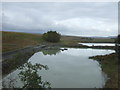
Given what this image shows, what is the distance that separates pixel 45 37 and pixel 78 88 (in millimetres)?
87033

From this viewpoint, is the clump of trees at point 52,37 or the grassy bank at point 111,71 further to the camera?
the clump of trees at point 52,37

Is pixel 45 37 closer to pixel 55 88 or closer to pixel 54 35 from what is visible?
pixel 54 35

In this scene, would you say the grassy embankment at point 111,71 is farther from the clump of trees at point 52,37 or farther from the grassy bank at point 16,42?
the clump of trees at point 52,37

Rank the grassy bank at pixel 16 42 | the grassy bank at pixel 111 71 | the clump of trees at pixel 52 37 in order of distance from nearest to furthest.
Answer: the grassy bank at pixel 111 71
the grassy bank at pixel 16 42
the clump of trees at pixel 52 37

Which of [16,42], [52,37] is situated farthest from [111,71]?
[52,37]

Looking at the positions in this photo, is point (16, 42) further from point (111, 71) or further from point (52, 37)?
point (111, 71)

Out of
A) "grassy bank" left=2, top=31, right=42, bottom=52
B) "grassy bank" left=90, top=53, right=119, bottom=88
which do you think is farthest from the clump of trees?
"grassy bank" left=90, top=53, right=119, bottom=88

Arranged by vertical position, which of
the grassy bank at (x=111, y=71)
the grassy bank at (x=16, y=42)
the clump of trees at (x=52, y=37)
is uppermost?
the clump of trees at (x=52, y=37)

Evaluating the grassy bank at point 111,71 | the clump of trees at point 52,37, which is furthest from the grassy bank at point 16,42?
the grassy bank at point 111,71

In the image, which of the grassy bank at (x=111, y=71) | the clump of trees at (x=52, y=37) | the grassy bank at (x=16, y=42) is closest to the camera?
the grassy bank at (x=111, y=71)

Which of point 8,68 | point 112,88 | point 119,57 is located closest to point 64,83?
point 112,88

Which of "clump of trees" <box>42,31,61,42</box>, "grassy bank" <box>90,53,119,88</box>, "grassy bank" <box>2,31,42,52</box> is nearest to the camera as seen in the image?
"grassy bank" <box>90,53,119,88</box>

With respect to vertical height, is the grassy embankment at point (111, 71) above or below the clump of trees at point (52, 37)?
below

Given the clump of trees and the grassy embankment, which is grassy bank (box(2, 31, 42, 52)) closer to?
the clump of trees
